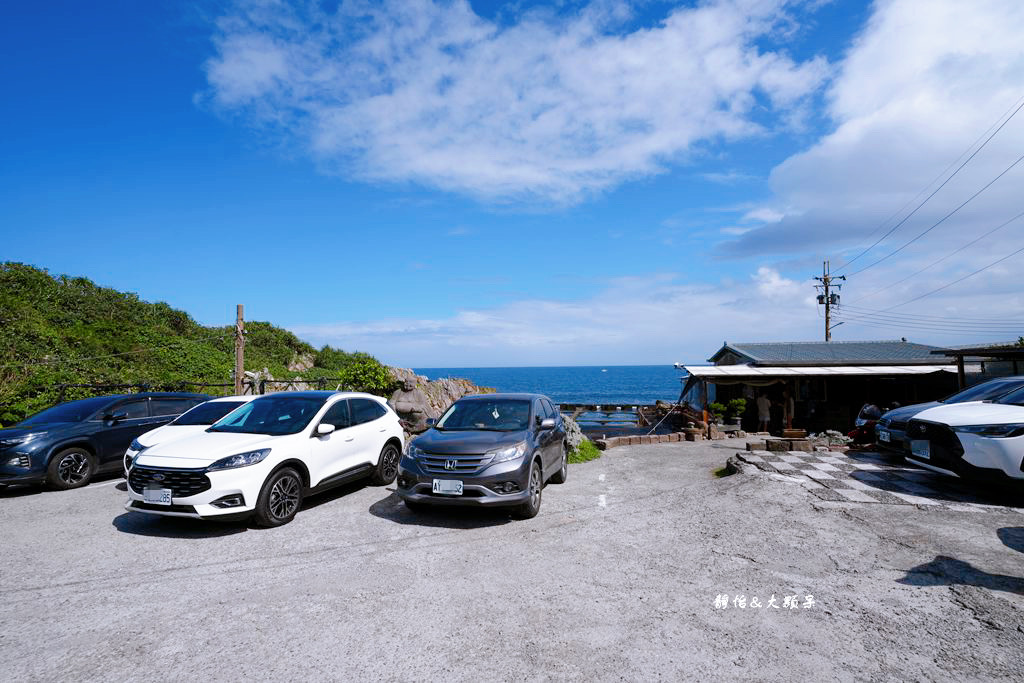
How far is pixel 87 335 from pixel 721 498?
2276 centimetres

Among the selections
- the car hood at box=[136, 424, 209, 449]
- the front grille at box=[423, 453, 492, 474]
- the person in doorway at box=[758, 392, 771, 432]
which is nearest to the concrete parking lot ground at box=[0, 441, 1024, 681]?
the front grille at box=[423, 453, 492, 474]

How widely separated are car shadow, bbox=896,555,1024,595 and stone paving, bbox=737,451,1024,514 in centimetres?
231

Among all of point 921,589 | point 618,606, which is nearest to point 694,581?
point 618,606

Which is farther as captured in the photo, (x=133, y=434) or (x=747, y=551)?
(x=133, y=434)

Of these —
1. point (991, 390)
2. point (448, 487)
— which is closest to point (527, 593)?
point (448, 487)

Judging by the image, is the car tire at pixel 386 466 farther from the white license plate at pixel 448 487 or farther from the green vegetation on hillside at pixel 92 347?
the green vegetation on hillside at pixel 92 347

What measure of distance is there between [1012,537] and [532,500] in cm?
528

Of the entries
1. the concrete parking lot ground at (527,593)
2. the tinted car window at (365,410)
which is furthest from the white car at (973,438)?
the tinted car window at (365,410)

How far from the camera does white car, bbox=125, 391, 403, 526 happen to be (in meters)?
5.91

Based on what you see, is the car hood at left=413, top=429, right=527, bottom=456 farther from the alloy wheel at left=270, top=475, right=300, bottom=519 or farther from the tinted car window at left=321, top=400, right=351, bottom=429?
the alloy wheel at left=270, top=475, right=300, bottom=519

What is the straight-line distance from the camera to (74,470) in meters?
8.73

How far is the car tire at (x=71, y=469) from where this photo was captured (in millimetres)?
8398

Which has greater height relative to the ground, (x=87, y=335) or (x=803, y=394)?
(x=87, y=335)

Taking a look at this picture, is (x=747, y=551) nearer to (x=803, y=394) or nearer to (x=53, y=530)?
(x=53, y=530)
